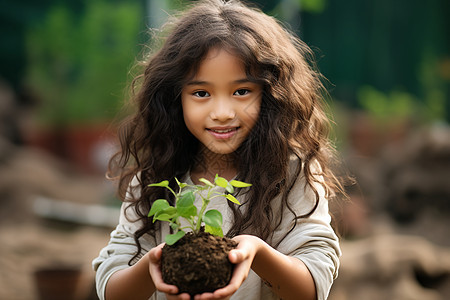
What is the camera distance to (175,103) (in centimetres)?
209

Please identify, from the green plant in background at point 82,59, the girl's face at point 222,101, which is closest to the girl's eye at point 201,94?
the girl's face at point 222,101

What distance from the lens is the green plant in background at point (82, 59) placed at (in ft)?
27.0

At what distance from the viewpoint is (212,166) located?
209cm

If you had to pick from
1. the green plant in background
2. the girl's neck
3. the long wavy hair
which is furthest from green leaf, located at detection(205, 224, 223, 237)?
the green plant in background

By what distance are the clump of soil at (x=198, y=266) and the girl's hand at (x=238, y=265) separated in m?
0.02

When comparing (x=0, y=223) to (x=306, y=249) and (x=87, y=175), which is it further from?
(x=306, y=249)

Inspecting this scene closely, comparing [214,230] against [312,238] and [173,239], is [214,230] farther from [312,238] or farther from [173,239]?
[312,238]

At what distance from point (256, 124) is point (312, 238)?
0.39 m

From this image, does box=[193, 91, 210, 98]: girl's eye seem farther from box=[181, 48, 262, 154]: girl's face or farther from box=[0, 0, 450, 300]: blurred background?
box=[0, 0, 450, 300]: blurred background

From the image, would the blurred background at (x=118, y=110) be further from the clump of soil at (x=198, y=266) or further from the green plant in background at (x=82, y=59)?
the clump of soil at (x=198, y=266)

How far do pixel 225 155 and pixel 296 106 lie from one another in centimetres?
28

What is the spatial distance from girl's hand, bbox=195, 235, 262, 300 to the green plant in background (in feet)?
20.1

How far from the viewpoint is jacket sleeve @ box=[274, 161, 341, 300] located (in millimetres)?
1806

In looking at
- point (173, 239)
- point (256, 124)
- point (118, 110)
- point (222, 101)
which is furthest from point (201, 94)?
point (118, 110)
